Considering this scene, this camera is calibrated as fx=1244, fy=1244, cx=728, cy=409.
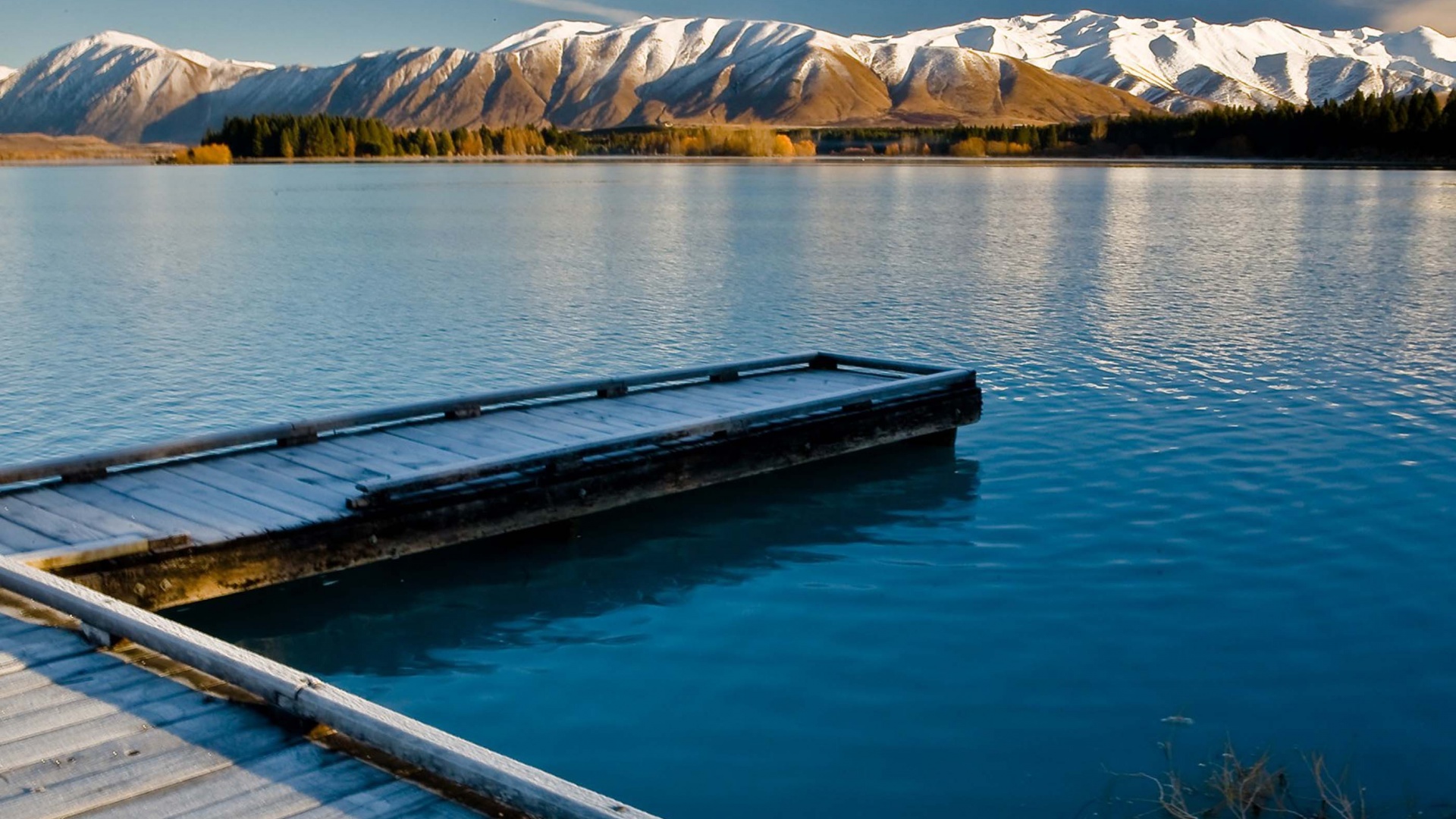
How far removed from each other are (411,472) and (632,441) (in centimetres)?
219

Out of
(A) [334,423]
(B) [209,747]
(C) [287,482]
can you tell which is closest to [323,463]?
(C) [287,482]

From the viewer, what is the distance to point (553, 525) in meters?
11.9

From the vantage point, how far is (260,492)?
10.7 m

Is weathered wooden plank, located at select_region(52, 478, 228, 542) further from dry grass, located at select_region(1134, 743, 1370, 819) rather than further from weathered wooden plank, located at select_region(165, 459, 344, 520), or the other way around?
dry grass, located at select_region(1134, 743, 1370, 819)

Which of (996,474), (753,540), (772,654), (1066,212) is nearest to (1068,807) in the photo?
(772,654)

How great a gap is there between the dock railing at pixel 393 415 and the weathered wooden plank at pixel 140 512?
232 mm

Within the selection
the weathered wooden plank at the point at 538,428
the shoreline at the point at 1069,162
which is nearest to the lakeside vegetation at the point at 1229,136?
the shoreline at the point at 1069,162

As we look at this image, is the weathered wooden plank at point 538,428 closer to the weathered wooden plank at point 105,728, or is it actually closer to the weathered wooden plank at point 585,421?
the weathered wooden plank at point 585,421

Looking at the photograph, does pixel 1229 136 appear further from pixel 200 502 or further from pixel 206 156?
pixel 200 502

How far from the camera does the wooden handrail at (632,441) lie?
34.0 feet

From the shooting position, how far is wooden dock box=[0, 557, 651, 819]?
516cm

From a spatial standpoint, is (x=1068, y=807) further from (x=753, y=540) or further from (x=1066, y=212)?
(x=1066, y=212)

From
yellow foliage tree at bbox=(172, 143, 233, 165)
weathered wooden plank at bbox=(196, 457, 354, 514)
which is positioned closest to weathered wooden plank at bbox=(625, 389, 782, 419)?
weathered wooden plank at bbox=(196, 457, 354, 514)

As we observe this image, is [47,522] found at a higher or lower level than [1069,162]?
lower
